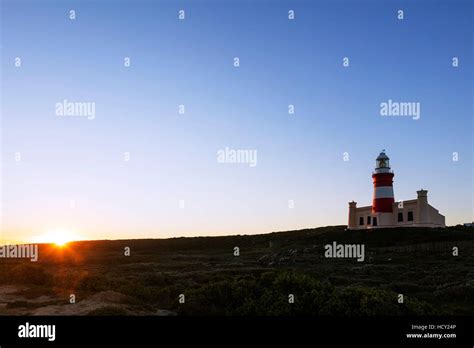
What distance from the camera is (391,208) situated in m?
55.0

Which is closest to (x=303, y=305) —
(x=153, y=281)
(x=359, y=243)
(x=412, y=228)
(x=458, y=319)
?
(x=458, y=319)

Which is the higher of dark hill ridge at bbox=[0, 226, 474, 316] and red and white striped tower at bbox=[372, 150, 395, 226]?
red and white striped tower at bbox=[372, 150, 395, 226]

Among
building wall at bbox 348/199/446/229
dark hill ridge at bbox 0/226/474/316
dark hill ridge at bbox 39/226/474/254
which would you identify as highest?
building wall at bbox 348/199/446/229

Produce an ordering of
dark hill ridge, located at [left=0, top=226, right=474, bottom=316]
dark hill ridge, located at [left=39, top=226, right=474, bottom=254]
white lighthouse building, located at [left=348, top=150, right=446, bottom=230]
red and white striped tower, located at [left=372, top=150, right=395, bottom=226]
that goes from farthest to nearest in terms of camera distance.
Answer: red and white striped tower, located at [left=372, top=150, right=395, bottom=226] → white lighthouse building, located at [left=348, top=150, right=446, bottom=230] → dark hill ridge, located at [left=39, top=226, right=474, bottom=254] → dark hill ridge, located at [left=0, top=226, right=474, bottom=316]

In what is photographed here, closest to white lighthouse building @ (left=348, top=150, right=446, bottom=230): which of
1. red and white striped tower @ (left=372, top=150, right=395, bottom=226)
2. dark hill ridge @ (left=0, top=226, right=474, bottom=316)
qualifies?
red and white striped tower @ (left=372, top=150, right=395, bottom=226)

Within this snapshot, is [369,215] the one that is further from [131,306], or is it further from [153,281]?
[131,306]

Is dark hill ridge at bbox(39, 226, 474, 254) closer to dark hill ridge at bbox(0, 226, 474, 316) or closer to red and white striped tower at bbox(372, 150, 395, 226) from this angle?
red and white striped tower at bbox(372, 150, 395, 226)

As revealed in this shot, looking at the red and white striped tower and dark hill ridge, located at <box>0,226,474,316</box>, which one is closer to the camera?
dark hill ridge, located at <box>0,226,474,316</box>

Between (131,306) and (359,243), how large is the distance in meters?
40.5

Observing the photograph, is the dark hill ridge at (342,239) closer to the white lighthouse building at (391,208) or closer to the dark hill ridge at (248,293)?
the white lighthouse building at (391,208)

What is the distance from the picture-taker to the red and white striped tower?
2148 inches

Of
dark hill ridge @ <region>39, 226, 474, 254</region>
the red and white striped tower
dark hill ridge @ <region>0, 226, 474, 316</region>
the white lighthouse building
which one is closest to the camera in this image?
dark hill ridge @ <region>0, 226, 474, 316</region>

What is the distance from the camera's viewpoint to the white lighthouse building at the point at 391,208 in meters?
53.0

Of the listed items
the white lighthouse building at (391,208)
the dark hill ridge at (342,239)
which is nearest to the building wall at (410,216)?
the white lighthouse building at (391,208)
